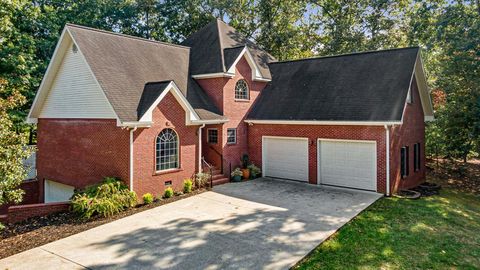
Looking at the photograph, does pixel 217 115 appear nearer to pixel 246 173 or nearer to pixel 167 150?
pixel 246 173

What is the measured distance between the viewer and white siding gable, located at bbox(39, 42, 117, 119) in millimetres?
13092

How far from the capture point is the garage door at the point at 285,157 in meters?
16.2

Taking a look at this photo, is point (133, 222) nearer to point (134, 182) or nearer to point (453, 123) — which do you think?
point (134, 182)

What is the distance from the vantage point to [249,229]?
375 inches

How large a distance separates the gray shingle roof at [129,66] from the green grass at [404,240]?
8.42 meters

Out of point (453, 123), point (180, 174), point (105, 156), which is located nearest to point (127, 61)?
point (105, 156)

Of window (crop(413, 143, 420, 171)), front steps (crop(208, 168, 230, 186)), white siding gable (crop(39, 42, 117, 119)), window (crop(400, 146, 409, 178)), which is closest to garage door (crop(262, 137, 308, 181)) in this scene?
front steps (crop(208, 168, 230, 186))

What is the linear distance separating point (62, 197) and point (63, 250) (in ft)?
27.9

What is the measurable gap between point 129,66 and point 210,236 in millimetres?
9218

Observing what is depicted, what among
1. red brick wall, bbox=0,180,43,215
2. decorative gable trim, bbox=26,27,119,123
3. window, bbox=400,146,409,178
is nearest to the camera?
decorative gable trim, bbox=26,27,119,123

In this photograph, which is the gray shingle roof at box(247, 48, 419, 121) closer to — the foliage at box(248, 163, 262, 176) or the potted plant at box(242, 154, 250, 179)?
the potted plant at box(242, 154, 250, 179)

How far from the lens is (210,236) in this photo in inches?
354

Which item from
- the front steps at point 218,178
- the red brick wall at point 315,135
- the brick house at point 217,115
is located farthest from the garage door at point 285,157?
the front steps at point 218,178

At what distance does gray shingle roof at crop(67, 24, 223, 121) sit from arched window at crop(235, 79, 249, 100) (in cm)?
178
